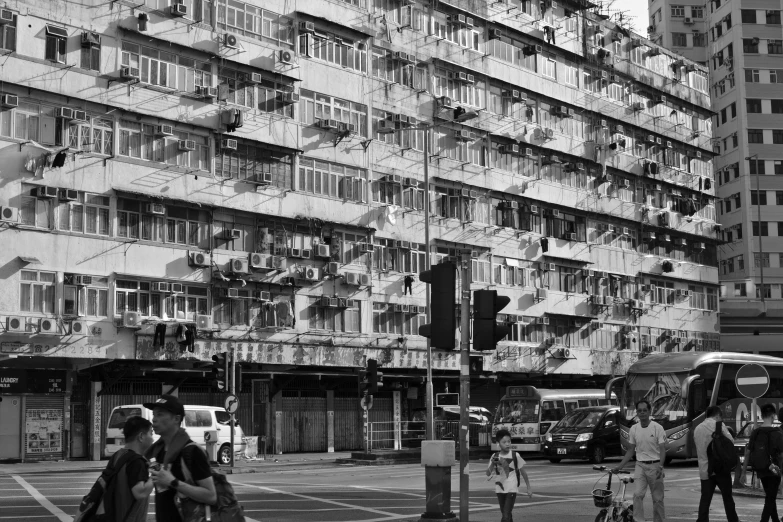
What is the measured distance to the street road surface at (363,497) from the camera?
17.5 m

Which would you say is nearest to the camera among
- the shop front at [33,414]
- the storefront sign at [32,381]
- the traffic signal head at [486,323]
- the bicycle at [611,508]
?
the bicycle at [611,508]

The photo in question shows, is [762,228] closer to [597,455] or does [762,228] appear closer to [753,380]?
[597,455]

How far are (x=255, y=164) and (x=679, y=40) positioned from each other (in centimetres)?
6162

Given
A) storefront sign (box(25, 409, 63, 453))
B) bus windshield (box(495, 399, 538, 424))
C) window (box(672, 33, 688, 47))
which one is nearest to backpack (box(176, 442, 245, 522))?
storefront sign (box(25, 409, 63, 453))

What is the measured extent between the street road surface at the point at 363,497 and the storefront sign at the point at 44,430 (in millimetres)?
7120

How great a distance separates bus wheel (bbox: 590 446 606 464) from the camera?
34906 mm

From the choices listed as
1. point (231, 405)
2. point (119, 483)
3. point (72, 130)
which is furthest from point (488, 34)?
point (119, 483)

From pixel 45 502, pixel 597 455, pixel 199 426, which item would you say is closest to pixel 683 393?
pixel 597 455

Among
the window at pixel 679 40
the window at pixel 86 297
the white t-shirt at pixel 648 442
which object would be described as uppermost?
the window at pixel 679 40

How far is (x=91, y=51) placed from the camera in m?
36.7

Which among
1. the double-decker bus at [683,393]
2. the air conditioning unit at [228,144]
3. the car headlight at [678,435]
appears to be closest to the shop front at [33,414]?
the air conditioning unit at [228,144]

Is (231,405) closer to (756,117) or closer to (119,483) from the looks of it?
(119,483)

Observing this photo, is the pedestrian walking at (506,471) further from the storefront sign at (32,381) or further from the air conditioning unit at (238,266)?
the air conditioning unit at (238,266)

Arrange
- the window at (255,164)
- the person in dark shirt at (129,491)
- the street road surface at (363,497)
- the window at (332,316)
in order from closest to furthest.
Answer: the person in dark shirt at (129,491) → the street road surface at (363,497) → the window at (255,164) → the window at (332,316)
